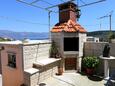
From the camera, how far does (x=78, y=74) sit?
10828 mm

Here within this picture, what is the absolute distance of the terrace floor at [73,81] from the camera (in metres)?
9.14

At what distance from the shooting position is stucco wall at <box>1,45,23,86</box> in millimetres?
9172

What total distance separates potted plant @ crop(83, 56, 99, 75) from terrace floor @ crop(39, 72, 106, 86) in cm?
59

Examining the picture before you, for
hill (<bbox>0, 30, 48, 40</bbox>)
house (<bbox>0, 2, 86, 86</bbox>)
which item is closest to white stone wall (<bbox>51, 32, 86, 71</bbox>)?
house (<bbox>0, 2, 86, 86</bbox>)

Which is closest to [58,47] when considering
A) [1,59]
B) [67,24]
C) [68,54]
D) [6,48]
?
[68,54]

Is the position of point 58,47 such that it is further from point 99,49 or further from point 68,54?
point 99,49

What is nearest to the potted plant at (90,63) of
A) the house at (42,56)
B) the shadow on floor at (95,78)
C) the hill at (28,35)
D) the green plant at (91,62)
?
the green plant at (91,62)

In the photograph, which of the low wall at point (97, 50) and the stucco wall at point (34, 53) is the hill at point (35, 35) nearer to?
the stucco wall at point (34, 53)

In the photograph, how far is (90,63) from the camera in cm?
1052

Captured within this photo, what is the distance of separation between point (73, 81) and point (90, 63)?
1986 millimetres

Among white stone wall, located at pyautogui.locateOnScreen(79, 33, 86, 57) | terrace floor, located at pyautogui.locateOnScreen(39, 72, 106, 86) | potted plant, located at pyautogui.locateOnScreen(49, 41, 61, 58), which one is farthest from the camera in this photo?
white stone wall, located at pyautogui.locateOnScreen(79, 33, 86, 57)

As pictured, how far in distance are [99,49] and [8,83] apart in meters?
7.28

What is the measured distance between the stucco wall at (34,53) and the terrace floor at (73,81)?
161 cm

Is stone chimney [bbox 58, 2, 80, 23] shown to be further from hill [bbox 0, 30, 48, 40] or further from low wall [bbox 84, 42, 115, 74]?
hill [bbox 0, 30, 48, 40]
